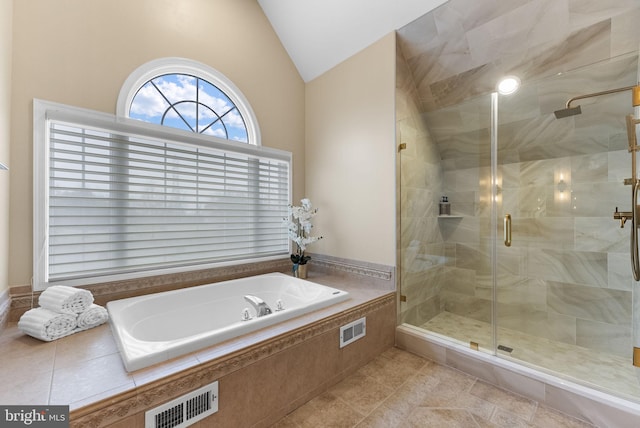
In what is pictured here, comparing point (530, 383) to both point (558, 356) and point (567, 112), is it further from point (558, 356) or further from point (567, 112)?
point (567, 112)

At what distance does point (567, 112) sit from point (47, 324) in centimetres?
387

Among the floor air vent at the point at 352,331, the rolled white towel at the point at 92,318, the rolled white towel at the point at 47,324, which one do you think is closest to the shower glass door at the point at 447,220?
the floor air vent at the point at 352,331

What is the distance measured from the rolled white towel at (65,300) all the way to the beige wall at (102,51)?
0.32m

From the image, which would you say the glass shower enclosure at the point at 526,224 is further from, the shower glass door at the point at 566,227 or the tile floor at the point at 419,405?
the tile floor at the point at 419,405

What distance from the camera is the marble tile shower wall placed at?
192 cm

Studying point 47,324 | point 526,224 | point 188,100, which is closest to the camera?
point 47,324

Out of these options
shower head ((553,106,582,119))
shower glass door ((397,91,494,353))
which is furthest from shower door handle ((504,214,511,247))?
shower head ((553,106,582,119))

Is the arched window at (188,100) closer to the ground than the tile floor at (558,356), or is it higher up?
higher up

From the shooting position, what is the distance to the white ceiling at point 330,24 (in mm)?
2283

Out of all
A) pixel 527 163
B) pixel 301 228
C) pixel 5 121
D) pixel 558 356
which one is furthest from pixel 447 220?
pixel 5 121

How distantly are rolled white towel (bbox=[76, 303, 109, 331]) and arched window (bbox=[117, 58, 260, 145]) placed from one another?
1.36 meters

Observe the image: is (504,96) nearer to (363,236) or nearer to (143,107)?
(363,236)

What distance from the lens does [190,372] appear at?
46.4 inches

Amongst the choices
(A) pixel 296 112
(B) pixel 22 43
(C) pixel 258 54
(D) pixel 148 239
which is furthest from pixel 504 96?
(B) pixel 22 43
